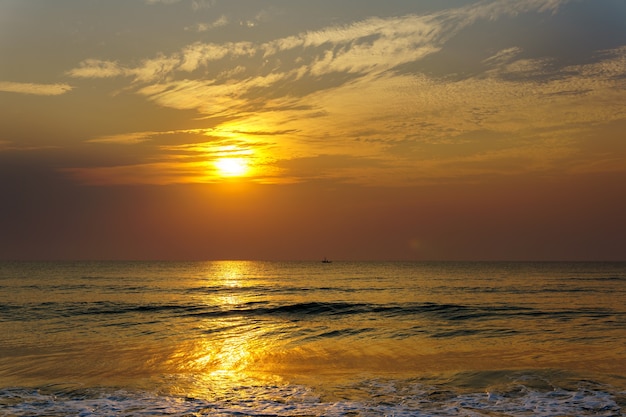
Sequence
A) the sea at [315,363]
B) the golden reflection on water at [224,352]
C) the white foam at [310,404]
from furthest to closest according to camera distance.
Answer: the golden reflection on water at [224,352]
the sea at [315,363]
the white foam at [310,404]

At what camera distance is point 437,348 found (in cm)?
2519

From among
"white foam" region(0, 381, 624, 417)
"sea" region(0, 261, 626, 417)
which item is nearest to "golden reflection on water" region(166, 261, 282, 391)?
"sea" region(0, 261, 626, 417)

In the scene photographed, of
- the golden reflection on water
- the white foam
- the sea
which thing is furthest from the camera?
the golden reflection on water

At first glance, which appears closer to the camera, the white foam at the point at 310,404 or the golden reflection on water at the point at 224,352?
the white foam at the point at 310,404

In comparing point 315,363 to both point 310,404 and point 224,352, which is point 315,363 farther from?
point 310,404

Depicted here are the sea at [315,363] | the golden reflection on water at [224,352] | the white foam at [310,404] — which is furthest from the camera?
the golden reflection on water at [224,352]

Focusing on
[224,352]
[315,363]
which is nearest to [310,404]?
[315,363]

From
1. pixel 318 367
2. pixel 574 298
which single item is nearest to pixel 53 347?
pixel 318 367

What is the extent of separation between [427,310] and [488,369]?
24.5m

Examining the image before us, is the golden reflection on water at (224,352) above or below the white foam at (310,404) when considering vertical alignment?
below

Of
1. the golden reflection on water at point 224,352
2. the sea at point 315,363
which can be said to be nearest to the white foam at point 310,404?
the sea at point 315,363

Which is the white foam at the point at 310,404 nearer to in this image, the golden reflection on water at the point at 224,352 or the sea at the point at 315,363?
the sea at the point at 315,363

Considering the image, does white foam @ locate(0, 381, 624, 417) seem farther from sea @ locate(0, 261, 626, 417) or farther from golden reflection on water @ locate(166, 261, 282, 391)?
golden reflection on water @ locate(166, 261, 282, 391)

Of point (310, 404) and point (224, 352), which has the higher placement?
point (310, 404)
